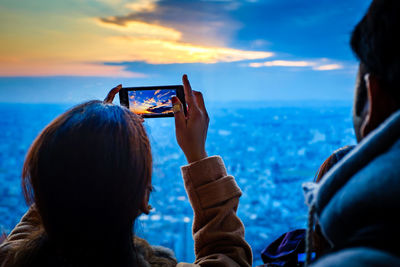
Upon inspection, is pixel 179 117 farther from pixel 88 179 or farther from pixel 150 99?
pixel 88 179

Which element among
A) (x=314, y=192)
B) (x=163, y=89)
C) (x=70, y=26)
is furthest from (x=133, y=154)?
(x=70, y=26)

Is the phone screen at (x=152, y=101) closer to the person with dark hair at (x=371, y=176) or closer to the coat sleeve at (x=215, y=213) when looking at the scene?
the coat sleeve at (x=215, y=213)

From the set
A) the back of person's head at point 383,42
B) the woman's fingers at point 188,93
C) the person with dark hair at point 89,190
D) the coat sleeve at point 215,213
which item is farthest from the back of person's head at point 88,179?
the back of person's head at point 383,42

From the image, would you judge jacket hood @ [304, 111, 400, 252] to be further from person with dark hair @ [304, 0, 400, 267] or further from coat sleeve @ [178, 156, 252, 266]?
coat sleeve @ [178, 156, 252, 266]

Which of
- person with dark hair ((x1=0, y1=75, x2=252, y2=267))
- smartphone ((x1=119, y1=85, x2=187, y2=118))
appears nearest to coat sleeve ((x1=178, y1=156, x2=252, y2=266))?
person with dark hair ((x1=0, y1=75, x2=252, y2=267))

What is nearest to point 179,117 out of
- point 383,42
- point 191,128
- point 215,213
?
point 191,128

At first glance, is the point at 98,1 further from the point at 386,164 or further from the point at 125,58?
the point at 386,164
